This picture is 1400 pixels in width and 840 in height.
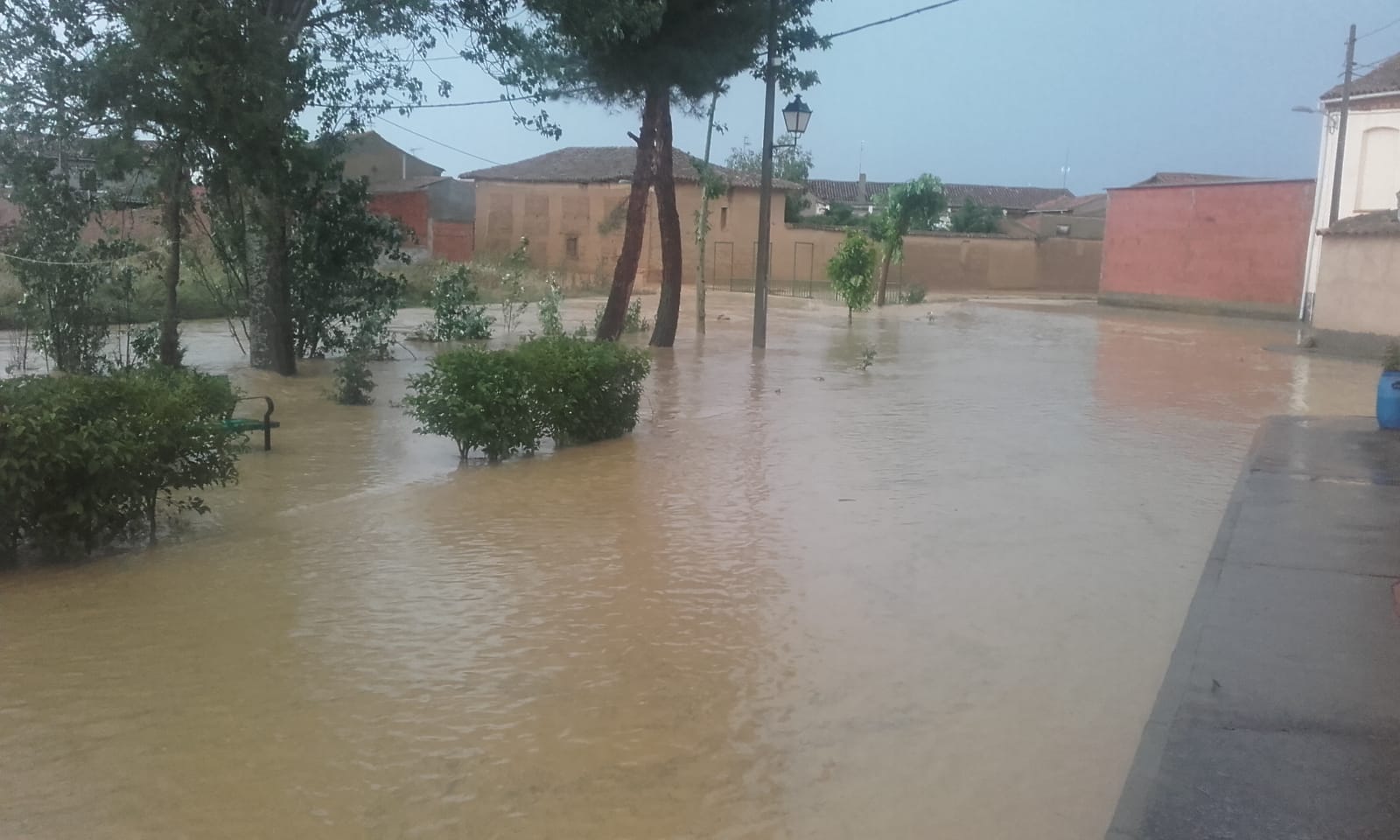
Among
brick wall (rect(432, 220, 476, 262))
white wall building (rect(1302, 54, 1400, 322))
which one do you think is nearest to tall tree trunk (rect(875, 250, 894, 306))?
white wall building (rect(1302, 54, 1400, 322))

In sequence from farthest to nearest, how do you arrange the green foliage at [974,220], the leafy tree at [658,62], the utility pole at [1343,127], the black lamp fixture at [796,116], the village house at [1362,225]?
the green foliage at [974,220] → the utility pole at [1343,127] → the village house at [1362,225] → the black lamp fixture at [796,116] → the leafy tree at [658,62]

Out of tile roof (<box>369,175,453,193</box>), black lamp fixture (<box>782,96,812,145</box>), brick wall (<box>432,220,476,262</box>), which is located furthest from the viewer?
brick wall (<box>432,220,476,262</box>)

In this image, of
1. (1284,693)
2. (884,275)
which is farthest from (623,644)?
(884,275)

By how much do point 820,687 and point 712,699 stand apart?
527 millimetres

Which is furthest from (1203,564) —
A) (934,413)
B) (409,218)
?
(409,218)

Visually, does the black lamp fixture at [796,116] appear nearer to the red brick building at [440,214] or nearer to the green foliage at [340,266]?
the green foliage at [340,266]

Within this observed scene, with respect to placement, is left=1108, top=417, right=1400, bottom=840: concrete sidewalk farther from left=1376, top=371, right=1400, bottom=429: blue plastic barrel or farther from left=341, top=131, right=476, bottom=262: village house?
left=341, top=131, right=476, bottom=262: village house

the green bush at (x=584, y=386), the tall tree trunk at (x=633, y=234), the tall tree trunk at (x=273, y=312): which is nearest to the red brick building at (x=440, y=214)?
the tall tree trunk at (x=633, y=234)

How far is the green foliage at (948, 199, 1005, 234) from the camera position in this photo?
63344mm

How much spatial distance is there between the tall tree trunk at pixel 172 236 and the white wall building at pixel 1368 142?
24.7 metres

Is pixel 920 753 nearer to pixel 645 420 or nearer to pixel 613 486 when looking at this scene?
pixel 613 486

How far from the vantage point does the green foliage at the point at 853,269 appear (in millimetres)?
32125

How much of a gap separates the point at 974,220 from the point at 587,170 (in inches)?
928

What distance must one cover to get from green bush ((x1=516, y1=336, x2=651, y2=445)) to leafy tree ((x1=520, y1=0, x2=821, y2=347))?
583 cm
